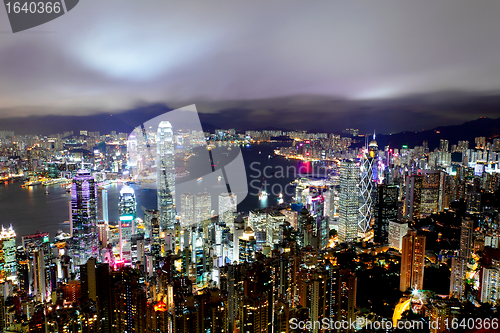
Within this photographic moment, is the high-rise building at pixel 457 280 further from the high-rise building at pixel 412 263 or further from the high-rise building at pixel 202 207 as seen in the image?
the high-rise building at pixel 202 207

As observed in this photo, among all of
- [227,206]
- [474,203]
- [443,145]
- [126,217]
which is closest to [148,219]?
[126,217]

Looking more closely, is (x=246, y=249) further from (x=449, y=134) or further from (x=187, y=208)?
(x=449, y=134)

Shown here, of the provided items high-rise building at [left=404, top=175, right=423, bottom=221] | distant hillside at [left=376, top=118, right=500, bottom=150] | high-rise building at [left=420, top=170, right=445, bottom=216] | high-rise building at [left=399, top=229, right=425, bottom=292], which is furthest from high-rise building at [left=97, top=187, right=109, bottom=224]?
high-rise building at [left=420, top=170, right=445, bottom=216]

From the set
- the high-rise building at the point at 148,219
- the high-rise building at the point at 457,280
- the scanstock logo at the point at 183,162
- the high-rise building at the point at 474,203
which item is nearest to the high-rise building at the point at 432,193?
the high-rise building at the point at 474,203

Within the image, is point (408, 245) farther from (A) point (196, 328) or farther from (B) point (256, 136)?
(B) point (256, 136)

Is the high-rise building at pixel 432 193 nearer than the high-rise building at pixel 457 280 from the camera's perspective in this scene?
No

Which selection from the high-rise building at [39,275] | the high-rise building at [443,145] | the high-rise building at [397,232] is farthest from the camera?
the high-rise building at [443,145]

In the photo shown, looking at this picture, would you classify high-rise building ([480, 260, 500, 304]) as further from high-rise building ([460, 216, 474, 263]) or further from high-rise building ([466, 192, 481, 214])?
high-rise building ([466, 192, 481, 214])
